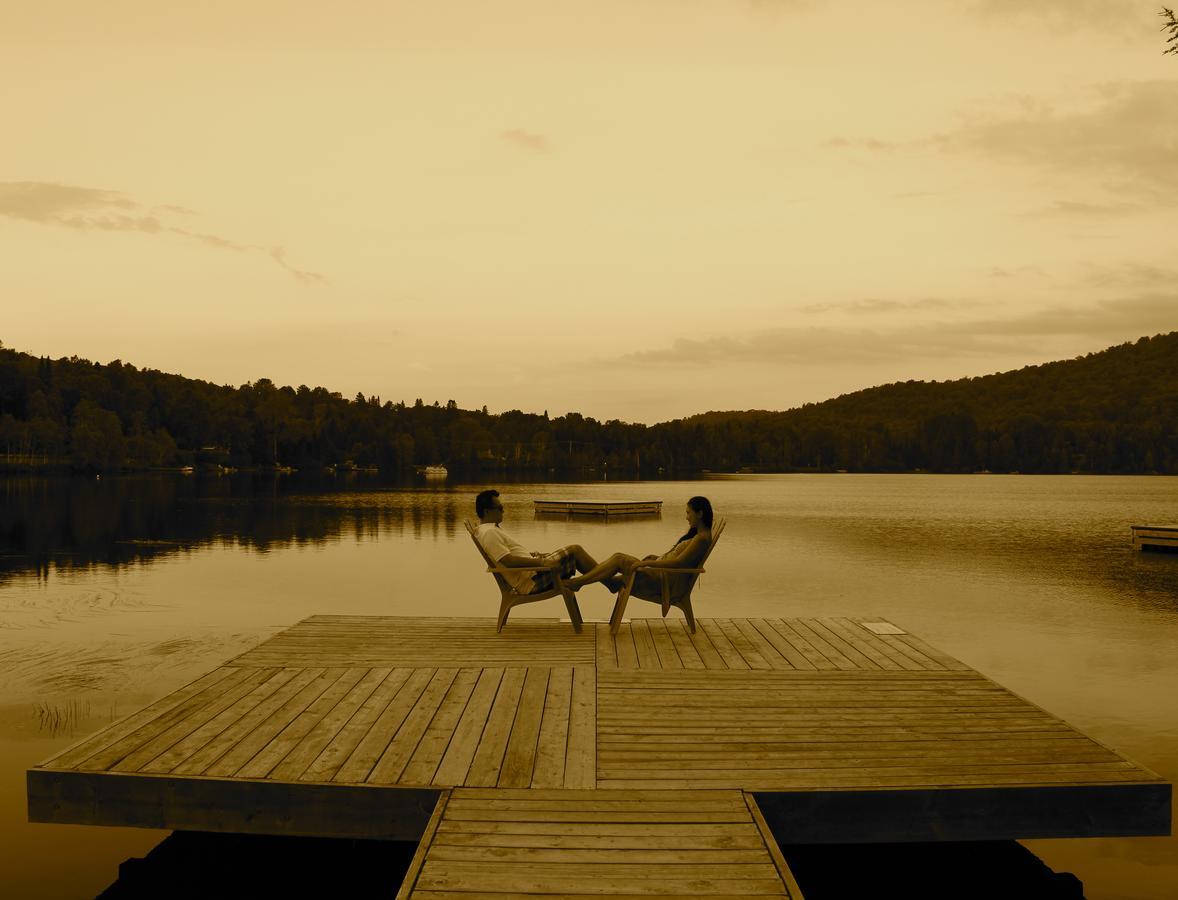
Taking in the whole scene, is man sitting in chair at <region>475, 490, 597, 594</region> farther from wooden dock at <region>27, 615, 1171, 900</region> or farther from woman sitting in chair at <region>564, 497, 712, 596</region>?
wooden dock at <region>27, 615, 1171, 900</region>

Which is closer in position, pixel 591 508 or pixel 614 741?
pixel 614 741

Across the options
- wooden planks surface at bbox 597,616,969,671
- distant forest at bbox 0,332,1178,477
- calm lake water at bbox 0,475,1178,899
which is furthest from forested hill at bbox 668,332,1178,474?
wooden planks surface at bbox 597,616,969,671

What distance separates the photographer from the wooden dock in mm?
4016

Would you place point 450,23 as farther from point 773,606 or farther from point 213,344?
point 213,344

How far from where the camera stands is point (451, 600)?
69.6 ft

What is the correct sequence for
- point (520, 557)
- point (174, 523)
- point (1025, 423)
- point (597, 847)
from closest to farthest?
point (597, 847)
point (520, 557)
point (174, 523)
point (1025, 423)

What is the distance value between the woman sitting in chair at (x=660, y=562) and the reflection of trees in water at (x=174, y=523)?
19855 mm

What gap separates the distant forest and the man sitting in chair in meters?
142

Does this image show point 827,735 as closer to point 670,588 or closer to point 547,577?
point 670,588

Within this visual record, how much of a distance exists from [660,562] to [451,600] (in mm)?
13458

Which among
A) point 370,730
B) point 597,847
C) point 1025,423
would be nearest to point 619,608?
point 370,730

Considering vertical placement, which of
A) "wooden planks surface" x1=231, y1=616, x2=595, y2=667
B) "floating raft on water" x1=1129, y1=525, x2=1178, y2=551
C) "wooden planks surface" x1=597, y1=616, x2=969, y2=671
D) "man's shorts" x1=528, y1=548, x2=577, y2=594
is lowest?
"floating raft on water" x1=1129, y1=525, x2=1178, y2=551

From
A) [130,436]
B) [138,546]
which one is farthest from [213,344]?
[138,546]

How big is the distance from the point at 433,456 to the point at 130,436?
58.0 metres
